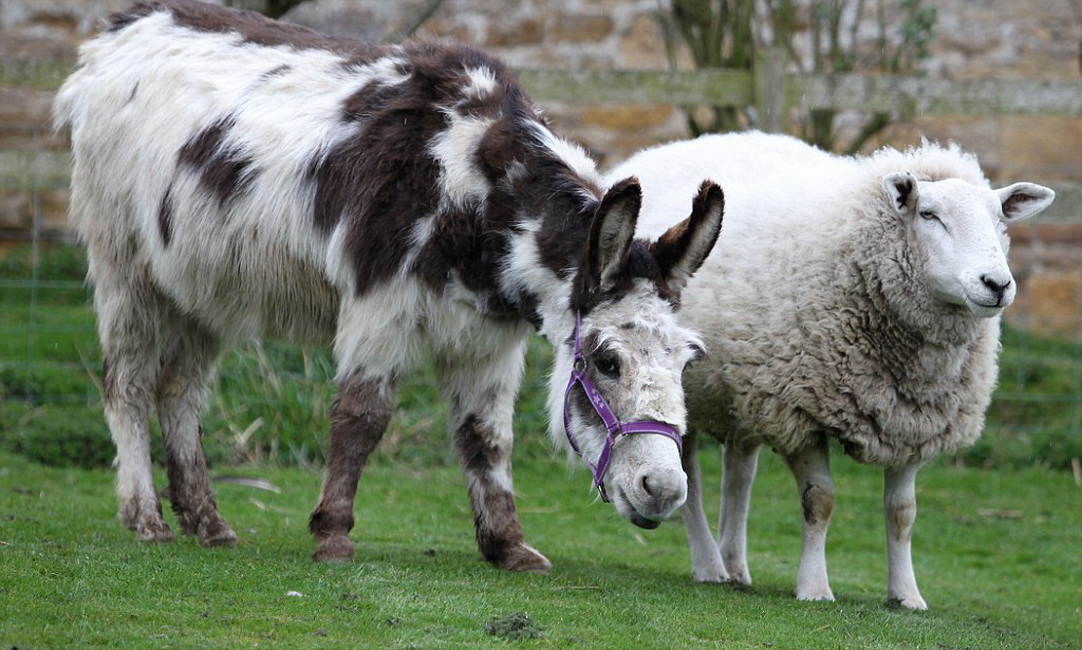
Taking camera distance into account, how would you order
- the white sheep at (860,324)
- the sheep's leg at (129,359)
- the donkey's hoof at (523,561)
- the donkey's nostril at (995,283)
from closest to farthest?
the donkey's nostril at (995,283), the donkey's hoof at (523,561), the white sheep at (860,324), the sheep's leg at (129,359)

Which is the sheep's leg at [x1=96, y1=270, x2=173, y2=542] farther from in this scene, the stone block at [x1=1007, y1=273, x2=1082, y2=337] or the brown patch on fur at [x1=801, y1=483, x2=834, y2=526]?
the stone block at [x1=1007, y1=273, x2=1082, y2=337]

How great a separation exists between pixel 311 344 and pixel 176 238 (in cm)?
73

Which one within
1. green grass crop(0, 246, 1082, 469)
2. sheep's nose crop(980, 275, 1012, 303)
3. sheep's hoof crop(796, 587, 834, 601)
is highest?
sheep's nose crop(980, 275, 1012, 303)

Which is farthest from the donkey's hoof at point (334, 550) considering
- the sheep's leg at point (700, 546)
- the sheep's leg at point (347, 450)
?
the sheep's leg at point (700, 546)

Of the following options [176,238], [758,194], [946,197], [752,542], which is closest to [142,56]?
[176,238]

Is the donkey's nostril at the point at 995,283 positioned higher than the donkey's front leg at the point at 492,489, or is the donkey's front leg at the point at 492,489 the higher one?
the donkey's nostril at the point at 995,283

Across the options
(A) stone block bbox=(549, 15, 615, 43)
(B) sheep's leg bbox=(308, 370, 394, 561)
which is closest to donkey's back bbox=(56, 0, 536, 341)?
(B) sheep's leg bbox=(308, 370, 394, 561)

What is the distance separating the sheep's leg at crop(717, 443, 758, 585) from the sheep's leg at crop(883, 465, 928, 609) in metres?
0.73

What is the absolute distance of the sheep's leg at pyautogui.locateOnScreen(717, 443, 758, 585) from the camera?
6680mm

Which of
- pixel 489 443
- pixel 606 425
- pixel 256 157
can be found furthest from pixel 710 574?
pixel 256 157

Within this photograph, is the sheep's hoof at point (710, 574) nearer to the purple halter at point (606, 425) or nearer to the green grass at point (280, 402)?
the purple halter at point (606, 425)

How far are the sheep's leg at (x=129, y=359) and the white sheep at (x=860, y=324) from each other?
2.47 meters

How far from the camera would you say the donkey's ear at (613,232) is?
4.78m

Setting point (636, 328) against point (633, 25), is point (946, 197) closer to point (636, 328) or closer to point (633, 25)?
point (636, 328)
